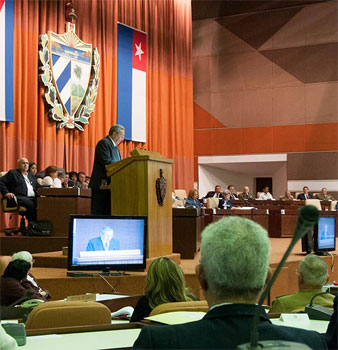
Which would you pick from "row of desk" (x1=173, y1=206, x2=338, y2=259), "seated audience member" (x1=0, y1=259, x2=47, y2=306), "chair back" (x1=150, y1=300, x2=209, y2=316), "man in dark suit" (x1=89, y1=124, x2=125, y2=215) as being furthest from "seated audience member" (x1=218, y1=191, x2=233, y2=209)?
"chair back" (x1=150, y1=300, x2=209, y2=316)

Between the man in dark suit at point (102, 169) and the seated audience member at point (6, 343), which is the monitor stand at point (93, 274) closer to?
the man in dark suit at point (102, 169)

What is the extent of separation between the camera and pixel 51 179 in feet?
28.0

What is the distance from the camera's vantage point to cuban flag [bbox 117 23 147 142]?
552 inches

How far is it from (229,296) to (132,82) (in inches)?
527

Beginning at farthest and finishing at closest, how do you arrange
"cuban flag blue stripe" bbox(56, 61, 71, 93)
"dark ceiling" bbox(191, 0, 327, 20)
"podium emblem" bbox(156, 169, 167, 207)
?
"dark ceiling" bbox(191, 0, 327, 20), "cuban flag blue stripe" bbox(56, 61, 71, 93), "podium emblem" bbox(156, 169, 167, 207)

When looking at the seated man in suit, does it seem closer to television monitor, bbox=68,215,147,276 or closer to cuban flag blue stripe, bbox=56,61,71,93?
television monitor, bbox=68,215,147,276

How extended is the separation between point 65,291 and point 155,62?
36.9ft

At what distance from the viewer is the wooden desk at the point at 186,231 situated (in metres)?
6.91

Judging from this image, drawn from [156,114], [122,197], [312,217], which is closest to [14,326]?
[312,217]

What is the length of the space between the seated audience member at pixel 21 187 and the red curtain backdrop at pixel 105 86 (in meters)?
2.81

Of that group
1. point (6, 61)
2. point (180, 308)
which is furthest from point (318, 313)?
point (6, 61)

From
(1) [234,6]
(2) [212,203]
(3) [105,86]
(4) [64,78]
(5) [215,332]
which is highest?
(1) [234,6]

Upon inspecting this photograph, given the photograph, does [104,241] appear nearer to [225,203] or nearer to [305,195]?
[225,203]

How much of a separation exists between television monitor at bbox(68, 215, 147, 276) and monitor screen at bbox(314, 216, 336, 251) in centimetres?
344
